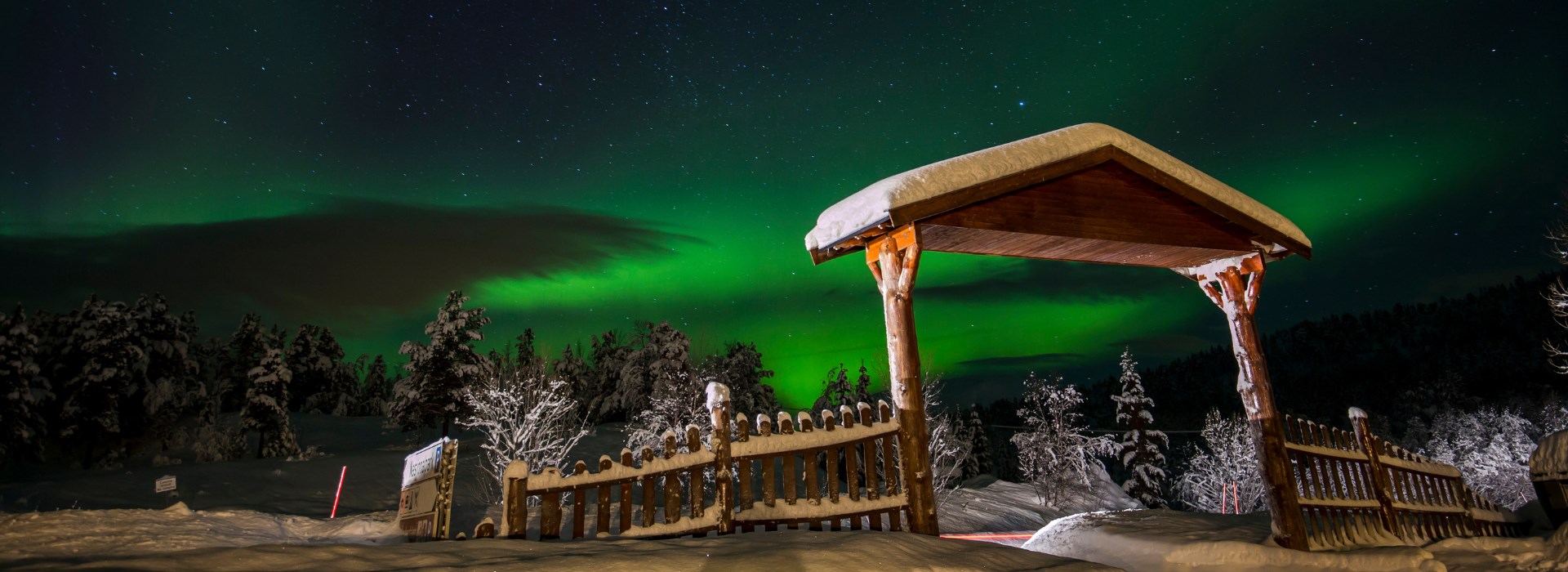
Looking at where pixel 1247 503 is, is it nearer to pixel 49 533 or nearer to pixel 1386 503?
pixel 1386 503

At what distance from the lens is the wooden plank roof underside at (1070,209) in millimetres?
7133

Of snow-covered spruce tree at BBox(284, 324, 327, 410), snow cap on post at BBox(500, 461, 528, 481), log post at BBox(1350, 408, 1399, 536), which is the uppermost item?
snow-covered spruce tree at BBox(284, 324, 327, 410)

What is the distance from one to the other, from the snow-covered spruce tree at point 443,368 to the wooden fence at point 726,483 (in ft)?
119

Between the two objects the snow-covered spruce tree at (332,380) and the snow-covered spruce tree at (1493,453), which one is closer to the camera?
the snow-covered spruce tree at (1493,453)

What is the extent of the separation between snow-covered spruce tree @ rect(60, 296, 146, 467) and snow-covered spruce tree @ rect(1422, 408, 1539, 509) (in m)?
68.4

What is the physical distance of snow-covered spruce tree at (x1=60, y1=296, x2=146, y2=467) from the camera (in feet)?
116

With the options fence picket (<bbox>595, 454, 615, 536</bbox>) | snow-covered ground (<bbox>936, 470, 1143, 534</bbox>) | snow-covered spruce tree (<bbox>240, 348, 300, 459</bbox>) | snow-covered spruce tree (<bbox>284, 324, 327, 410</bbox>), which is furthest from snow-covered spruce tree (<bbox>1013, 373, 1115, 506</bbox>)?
snow-covered spruce tree (<bbox>284, 324, 327, 410</bbox>)

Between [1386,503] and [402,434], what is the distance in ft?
183

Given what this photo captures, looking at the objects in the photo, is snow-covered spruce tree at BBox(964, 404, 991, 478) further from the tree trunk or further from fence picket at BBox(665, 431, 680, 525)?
fence picket at BBox(665, 431, 680, 525)

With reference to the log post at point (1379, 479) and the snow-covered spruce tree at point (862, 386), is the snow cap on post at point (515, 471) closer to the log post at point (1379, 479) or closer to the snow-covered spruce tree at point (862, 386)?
the log post at point (1379, 479)

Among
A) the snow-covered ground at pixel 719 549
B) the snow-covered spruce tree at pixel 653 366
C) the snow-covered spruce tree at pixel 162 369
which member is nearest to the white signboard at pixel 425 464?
the snow-covered ground at pixel 719 549

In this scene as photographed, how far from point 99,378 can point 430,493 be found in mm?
42001

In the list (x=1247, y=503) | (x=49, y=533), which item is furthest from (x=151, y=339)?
(x=1247, y=503)

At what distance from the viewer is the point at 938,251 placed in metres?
8.30
